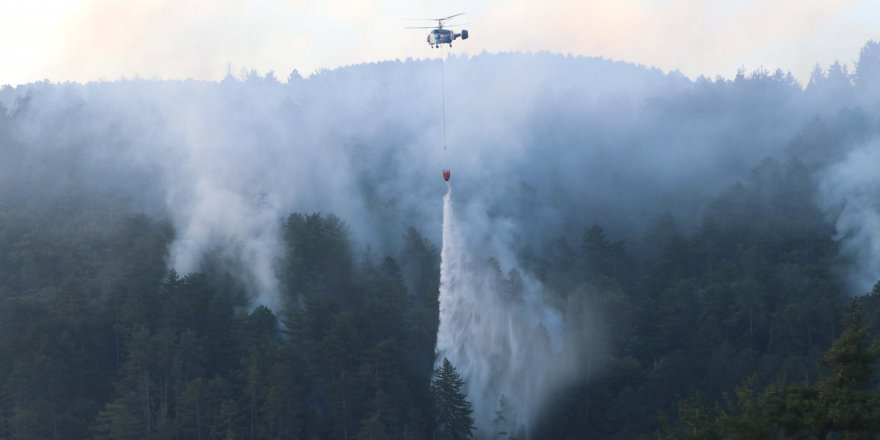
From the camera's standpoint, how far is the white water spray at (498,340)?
3221 inches

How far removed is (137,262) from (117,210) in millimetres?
17268

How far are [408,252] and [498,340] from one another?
1031cm

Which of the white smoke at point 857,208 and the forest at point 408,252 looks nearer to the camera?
the forest at point 408,252

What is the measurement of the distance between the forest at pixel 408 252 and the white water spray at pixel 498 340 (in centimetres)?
72

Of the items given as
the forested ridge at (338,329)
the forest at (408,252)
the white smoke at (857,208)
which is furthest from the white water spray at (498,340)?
the white smoke at (857,208)

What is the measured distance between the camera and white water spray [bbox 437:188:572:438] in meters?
81.8

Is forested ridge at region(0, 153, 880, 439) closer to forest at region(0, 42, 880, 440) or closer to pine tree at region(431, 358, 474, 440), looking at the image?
forest at region(0, 42, 880, 440)

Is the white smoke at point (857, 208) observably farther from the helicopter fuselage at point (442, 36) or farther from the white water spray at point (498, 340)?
the helicopter fuselage at point (442, 36)

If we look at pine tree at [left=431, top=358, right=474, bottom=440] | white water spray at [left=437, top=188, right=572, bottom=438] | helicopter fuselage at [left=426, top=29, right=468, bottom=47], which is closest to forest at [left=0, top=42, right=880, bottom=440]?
pine tree at [left=431, top=358, right=474, bottom=440]

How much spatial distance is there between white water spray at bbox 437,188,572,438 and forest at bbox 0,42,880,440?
2.35 ft

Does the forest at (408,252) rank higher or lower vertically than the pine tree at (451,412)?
higher

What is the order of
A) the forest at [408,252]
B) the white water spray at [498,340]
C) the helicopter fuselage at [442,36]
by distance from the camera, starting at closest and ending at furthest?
the helicopter fuselage at [442,36], the forest at [408,252], the white water spray at [498,340]

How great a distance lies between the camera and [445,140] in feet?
427

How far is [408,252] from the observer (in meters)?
95.3
